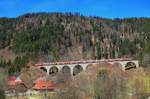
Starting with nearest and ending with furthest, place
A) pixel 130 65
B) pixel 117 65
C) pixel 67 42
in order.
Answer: pixel 117 65 < pixel 130 65 < pixel 67 42

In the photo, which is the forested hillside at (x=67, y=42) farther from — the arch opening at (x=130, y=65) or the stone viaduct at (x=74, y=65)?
the arch opening at (x=130, y=65)

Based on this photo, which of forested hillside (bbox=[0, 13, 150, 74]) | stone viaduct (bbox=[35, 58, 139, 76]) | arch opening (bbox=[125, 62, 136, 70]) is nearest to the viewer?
arch opening (bbox=[125, 62, 136, 70])

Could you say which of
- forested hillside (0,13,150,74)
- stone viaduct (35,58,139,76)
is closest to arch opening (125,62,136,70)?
stone viaduct (35,58,139,76)

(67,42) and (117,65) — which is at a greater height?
(67,42)

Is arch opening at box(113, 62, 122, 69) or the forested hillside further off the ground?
the forested hillside

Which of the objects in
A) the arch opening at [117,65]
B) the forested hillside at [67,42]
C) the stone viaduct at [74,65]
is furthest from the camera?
the forested hillside at [67,42]

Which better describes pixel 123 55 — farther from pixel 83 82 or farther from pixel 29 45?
pixel 83 82

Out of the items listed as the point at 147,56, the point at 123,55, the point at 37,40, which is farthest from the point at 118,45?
the point at 147,56

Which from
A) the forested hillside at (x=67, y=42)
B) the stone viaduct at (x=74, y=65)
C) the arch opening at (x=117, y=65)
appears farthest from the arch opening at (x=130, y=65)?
the forested hillside at (x=67, y=42)

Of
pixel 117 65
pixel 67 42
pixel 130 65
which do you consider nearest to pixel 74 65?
pixel 117 65

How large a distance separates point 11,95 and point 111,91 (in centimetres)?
1784

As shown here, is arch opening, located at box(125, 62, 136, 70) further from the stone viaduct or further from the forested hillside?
the forested hillside

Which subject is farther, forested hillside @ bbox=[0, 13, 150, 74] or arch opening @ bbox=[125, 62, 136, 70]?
forested hillside @ bbox=[0, 13, 150, 74]

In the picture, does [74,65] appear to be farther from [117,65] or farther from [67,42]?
[67,42]
